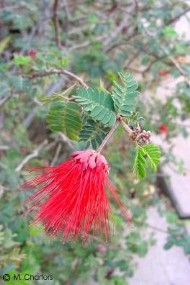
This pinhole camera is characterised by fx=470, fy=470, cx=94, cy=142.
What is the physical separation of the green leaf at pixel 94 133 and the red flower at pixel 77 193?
10 centimetres

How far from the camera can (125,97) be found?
2.42 ft

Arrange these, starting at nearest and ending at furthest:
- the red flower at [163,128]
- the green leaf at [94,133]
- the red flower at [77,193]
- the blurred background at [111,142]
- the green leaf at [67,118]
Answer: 1. the red flower at [77,193]
2. the green leaf at [94,133]
3. the green leaf at [67,118]
4. the blurred background at [111,142]
5. the red flower at [163,128]

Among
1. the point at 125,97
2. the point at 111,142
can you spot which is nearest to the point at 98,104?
the point at 125,97

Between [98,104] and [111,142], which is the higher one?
[98,104]

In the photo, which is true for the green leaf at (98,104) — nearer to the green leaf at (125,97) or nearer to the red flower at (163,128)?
the green leaf at (125,97)

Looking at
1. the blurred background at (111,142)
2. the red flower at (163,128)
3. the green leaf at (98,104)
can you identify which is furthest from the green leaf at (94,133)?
the red flower at (163,128)

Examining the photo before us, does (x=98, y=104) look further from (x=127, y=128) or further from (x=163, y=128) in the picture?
(x=163, y=128)

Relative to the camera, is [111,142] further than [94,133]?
Yes

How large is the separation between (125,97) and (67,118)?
19 cm

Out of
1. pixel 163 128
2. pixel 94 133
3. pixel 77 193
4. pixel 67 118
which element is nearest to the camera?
pixel 77 193

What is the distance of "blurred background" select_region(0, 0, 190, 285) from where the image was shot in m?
1.38

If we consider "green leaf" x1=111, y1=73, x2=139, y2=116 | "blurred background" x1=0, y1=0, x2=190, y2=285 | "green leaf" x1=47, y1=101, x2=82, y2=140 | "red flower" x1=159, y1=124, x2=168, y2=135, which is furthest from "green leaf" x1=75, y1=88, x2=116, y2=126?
"red flower" x1=159, y1=124, x2=168, y2=135

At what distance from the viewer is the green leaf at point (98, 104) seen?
0.71 metres

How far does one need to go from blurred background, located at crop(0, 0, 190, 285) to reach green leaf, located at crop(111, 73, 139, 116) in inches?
17.1
